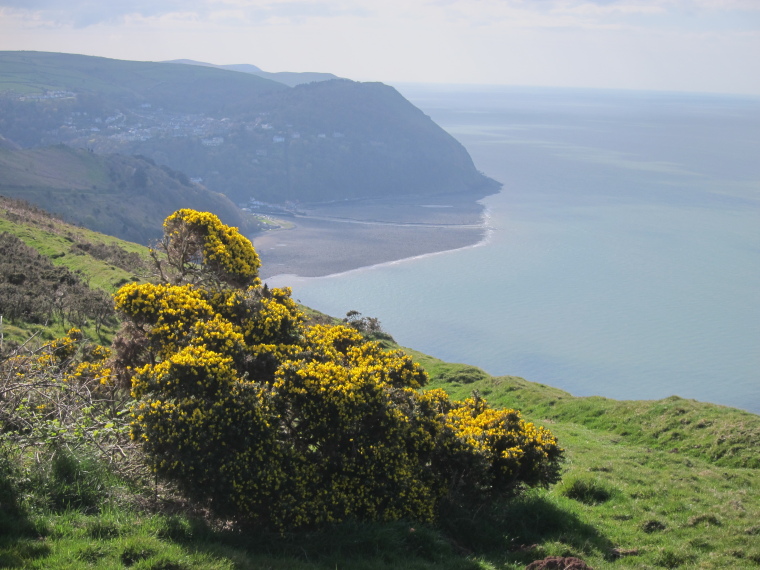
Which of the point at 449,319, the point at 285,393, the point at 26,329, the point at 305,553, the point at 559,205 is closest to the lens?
the point at 305,553

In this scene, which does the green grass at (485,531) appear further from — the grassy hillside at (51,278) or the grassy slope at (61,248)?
the grassy slope at (61,248)

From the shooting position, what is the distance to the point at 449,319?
4003 inches

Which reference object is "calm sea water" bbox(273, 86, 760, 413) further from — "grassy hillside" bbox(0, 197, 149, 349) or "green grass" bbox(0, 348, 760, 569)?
"green grass" bbox(0, 348, 760, 569)

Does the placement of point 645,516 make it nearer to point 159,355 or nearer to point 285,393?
point 285,393

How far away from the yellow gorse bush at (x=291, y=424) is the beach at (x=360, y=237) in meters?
104

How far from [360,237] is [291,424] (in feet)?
473

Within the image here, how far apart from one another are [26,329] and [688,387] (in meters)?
77.0

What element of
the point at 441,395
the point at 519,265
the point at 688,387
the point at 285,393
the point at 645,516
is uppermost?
the point at 285,393

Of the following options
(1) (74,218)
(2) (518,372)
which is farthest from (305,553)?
(1) (74,218)

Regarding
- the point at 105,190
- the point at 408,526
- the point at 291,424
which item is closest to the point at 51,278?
the point at 291,424

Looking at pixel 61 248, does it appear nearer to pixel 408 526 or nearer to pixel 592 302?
pixel 408 526

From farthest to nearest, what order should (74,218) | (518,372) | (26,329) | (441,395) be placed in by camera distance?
(74,218), (518,372), (26,329), (441,395)

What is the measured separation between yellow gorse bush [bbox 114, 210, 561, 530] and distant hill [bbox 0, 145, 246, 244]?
417 ft

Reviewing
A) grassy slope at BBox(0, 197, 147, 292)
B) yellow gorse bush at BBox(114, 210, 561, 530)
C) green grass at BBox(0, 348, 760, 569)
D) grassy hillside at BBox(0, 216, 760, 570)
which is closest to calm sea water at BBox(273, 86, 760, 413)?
grassy slope at BBox(0, 197, 147, 292)
